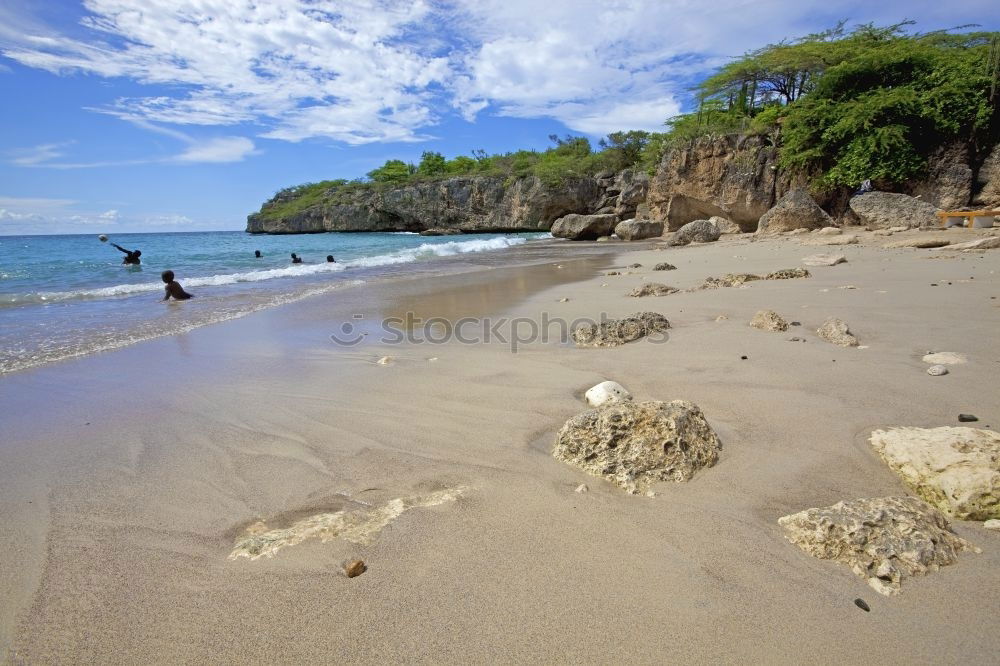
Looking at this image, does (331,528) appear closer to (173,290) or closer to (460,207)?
(173,290)

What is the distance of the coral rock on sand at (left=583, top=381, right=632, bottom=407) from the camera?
283 centimetres

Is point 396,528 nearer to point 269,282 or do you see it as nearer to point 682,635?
point 682,635

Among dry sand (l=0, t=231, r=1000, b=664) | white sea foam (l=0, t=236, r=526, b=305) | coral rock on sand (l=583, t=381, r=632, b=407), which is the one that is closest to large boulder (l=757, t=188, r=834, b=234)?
white sea foam (l=0, t=236, r=526, b=305)

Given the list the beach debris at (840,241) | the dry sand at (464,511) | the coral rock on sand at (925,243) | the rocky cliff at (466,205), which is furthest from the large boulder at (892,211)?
the rocky cliff at (466,205)

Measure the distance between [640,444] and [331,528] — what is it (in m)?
1.30

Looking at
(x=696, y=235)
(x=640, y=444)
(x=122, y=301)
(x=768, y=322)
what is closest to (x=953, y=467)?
(x=640, y=444)

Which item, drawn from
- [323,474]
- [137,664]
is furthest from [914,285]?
[137,664]

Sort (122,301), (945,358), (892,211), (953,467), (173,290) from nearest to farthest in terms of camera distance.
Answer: (953,467) < (945,358) < (173,290) < (122,301) < (892,211)

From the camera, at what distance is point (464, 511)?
1904 millimetres

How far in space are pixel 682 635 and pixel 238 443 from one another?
2.35 m

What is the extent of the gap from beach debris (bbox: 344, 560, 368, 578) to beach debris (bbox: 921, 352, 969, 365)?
3.52 metres

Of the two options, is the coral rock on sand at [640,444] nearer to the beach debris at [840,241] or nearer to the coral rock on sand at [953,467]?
the coral rock on sand at [953,467]

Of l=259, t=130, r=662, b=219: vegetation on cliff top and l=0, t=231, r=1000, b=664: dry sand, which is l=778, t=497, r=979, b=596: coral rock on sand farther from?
l=259, t=130, r=662, b=219: vegetation on cliff top

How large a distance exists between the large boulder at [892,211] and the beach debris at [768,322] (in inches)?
479
